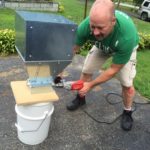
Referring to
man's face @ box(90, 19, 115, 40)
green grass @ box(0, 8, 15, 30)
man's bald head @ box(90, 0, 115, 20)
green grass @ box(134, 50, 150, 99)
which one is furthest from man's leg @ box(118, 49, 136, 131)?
green grass @ box(0, 8, 15, 30)

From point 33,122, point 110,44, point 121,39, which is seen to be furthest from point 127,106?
point 33,122

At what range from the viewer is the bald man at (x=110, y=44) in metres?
2.62

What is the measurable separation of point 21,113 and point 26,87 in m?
0.28

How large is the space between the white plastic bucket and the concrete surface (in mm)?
84

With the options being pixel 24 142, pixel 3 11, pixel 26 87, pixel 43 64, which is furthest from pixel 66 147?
pixel 3 11

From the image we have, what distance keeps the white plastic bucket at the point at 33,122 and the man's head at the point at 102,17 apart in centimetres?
95

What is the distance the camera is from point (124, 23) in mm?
2980

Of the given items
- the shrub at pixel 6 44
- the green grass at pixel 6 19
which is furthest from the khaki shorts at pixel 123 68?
the green grass at pixel 6 19

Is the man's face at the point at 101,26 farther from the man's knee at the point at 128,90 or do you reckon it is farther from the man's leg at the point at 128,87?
the man's knee at the point at 128,90

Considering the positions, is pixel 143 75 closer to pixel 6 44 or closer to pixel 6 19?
pixel 6 44

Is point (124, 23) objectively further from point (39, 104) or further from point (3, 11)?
point (3, 11)

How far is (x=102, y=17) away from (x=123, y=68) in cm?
101

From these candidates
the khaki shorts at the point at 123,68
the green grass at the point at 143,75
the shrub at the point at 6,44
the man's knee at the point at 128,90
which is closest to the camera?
the khaki shorts at the point at 123,68

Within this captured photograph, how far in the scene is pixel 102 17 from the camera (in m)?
2.56
